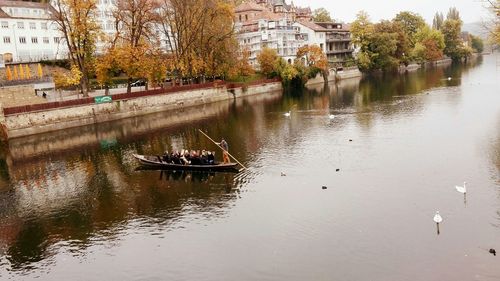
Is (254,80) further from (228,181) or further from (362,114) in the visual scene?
(228,181)

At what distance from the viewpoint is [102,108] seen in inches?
2884

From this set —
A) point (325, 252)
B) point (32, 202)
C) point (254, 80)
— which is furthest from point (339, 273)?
point (254, 80)

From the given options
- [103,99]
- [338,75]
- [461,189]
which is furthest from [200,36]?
[461,189]

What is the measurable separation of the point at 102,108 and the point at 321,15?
13795 centimetres

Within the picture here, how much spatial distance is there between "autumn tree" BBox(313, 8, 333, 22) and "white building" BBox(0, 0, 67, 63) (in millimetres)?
116580

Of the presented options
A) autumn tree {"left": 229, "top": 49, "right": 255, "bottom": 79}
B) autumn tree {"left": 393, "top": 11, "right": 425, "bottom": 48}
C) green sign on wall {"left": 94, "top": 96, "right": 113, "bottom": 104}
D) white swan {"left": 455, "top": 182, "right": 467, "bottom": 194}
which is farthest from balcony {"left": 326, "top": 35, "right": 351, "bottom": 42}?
white swan {"left": 455, "top": 182, "right": 467, "bottom": 194}

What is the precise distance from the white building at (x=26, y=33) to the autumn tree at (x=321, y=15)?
116580 millimetres

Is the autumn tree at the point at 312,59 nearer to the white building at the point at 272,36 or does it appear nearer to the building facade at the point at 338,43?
the white building at the point at 272,36

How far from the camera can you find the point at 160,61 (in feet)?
263

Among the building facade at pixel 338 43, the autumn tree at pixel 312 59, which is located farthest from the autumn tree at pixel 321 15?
the autumn tree at pixel 312 59

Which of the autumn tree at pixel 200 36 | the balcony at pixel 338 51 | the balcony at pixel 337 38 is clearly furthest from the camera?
the balcony at pixel 338 51

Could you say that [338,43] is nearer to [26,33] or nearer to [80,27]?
[26,33]

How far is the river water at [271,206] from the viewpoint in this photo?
23.9 m

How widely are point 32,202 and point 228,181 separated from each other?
49.5 feet
